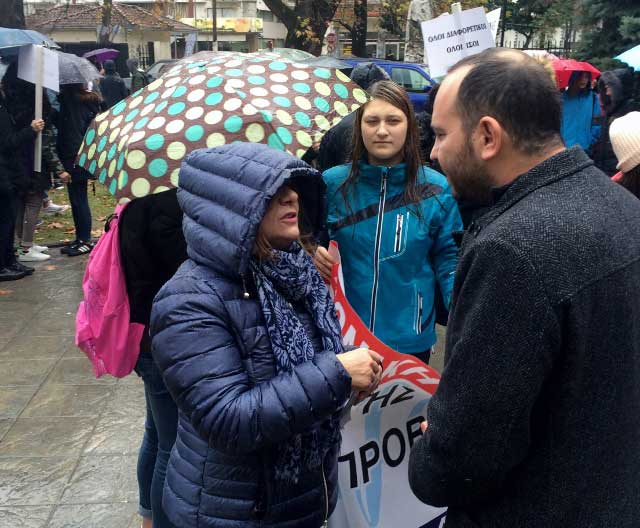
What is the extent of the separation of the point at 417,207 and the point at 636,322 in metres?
1.73

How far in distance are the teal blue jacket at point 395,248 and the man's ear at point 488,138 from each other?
159 centimetres

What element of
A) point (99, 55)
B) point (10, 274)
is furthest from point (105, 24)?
point (10, 274)

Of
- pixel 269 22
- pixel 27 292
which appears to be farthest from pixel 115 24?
pixel 27 292

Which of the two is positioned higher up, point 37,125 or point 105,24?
point 37,125

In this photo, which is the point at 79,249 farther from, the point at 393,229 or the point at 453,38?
the point at 393,229

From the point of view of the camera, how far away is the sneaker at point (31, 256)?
7.67m

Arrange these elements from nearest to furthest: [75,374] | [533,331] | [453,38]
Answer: [533,331] → [75,374] → [453,38]

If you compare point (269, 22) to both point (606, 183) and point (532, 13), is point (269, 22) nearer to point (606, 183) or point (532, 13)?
point (532, 13)

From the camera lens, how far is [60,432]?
4141 millimetres

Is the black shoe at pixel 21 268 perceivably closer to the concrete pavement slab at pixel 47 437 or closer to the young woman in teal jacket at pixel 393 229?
the concrete pavement slab at pixel 47 437

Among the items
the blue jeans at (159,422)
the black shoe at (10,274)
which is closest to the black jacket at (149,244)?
the blue jeans at (159,422)

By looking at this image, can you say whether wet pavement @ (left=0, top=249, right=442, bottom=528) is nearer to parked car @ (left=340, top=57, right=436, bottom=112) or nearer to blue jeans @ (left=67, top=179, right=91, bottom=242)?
blue jeans @ (left=67, top=179, right=91, bottom=242)

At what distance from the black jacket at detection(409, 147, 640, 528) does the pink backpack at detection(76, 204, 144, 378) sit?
149cm

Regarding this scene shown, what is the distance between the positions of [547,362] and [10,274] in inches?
263
